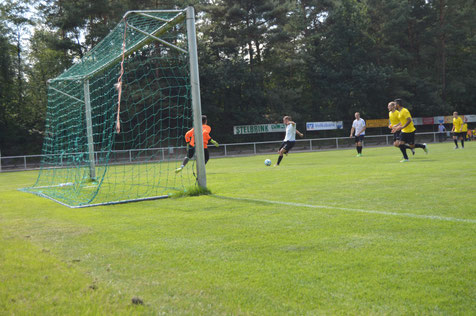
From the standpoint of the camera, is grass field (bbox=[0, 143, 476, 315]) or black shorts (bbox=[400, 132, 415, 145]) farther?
black shorts (bbox=[400, 132, 415, 145])

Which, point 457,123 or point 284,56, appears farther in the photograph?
point 284,56

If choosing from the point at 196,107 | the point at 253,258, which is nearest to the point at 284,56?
the point at 196,107

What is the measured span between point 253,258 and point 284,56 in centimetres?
4006

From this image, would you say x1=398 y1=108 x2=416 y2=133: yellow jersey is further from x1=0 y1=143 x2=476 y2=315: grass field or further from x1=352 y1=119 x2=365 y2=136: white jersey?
x1=0 y1=143 x2=476 y2=315: grass field

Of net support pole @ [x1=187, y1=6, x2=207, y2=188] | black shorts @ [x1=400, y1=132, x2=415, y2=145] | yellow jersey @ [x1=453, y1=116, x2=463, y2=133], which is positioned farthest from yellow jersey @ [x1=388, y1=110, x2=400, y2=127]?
net support pole @ [x1=187, y1=6, x2=207, y2=188]

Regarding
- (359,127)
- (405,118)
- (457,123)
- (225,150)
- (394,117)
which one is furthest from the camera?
(225,150)

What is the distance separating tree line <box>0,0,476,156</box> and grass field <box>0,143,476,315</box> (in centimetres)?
3024

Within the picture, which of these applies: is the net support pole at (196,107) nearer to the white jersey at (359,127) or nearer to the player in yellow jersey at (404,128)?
the player in yellow jersey at (404,128)

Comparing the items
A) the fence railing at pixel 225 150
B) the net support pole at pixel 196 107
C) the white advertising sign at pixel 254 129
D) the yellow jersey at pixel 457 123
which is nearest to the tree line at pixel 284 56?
the white advertising sign at pixel 254 129

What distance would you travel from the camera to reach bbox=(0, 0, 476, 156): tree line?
34.5m

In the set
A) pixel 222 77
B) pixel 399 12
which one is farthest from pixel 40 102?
pixel 399 12

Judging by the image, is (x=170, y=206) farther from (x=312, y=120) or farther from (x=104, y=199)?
(x=312, y=120)

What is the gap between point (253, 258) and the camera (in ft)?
11.0

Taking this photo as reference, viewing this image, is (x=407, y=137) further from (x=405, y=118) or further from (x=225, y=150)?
(x=225, y=150)
